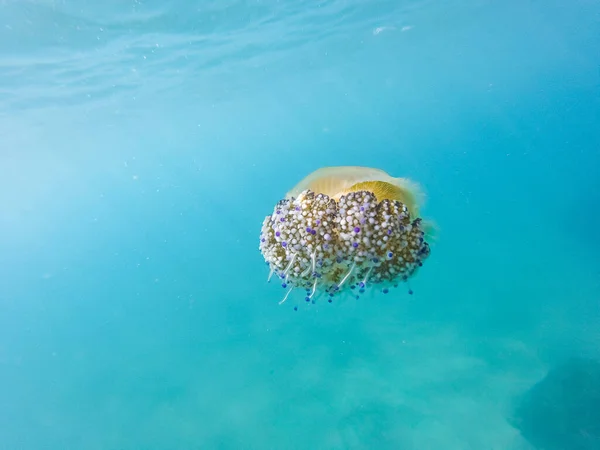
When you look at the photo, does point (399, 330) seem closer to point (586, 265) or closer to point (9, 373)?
point (586, 265)

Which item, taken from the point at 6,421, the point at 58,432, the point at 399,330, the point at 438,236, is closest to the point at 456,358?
the point at 399,330

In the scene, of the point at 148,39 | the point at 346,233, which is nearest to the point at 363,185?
the point at 346,233

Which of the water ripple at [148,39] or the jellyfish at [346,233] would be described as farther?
the water ripple at [148,39]

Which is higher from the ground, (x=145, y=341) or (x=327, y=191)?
(x=145, y=341)

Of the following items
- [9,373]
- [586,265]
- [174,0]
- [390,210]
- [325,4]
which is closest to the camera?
[390,210]

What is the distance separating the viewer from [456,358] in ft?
36.1

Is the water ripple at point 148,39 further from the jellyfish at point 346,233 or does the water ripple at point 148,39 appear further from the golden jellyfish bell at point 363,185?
the jellyfish at point 346,233

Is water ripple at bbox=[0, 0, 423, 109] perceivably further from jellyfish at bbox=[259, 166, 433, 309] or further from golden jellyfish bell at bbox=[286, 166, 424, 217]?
jellyfish at bbox=[259, 166, 433, 309]

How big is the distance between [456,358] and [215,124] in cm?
3903

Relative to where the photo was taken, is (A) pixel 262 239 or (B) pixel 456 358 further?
(B) pixel 456 358

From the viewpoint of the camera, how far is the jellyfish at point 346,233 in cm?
337

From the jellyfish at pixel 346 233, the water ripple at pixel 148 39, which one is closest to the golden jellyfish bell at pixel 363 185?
the jellyfish at pixel 346 233

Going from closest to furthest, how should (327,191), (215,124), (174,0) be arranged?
(327,191)
(174,0)
(215,124)

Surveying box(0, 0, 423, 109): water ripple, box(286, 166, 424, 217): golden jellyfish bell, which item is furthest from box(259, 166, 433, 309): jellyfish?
box(0, 0, 423, 109): water ripple
